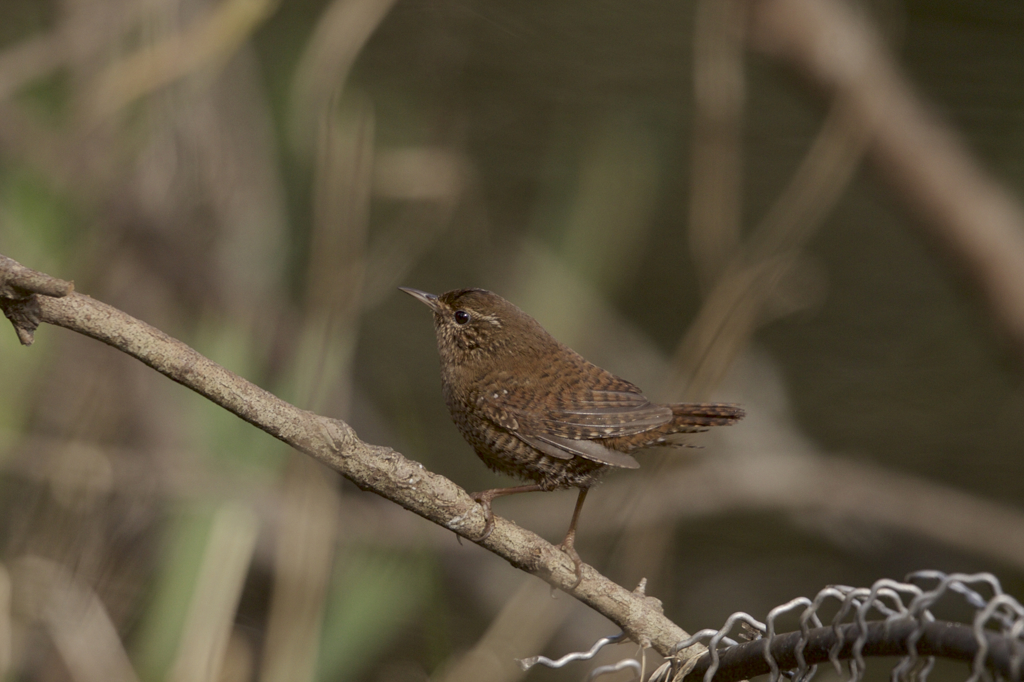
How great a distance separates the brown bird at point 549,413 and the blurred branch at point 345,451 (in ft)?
1.29

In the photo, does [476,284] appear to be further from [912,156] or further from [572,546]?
[572,546]

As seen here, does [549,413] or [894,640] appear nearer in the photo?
[894,640]

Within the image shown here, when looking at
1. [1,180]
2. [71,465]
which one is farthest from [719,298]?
[1,180]

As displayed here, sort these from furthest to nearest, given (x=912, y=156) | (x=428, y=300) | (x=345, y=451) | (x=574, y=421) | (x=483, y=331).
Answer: (x=912, y=156) → (x=428, y=300) → (x=483, y=331) → (x=574, y=421) → (x=345, y=451)

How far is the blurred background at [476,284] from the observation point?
8.57 feet

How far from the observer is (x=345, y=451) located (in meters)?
1.29

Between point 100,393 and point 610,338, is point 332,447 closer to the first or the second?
point 100,393

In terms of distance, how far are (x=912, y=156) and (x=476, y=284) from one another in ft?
6.35

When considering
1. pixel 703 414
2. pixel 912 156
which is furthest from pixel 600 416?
pixel 912 156

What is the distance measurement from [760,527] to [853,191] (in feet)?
6.25

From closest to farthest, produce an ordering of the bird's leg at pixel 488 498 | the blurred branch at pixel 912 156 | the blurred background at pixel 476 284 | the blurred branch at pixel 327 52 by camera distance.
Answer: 1. the bird's leg at pixel 488 498
2. the blurred background at pixel 476 284
3. the blurred branch at pixel 327 52
4. the blurred branch at pixel 912 156

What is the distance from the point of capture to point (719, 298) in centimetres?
284

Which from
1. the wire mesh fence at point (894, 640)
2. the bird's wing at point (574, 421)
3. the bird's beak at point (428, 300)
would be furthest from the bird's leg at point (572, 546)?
the bird's beak at point (428, 300)

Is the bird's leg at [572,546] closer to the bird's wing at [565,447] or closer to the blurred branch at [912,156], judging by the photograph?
the bird's wing at [565,447]
